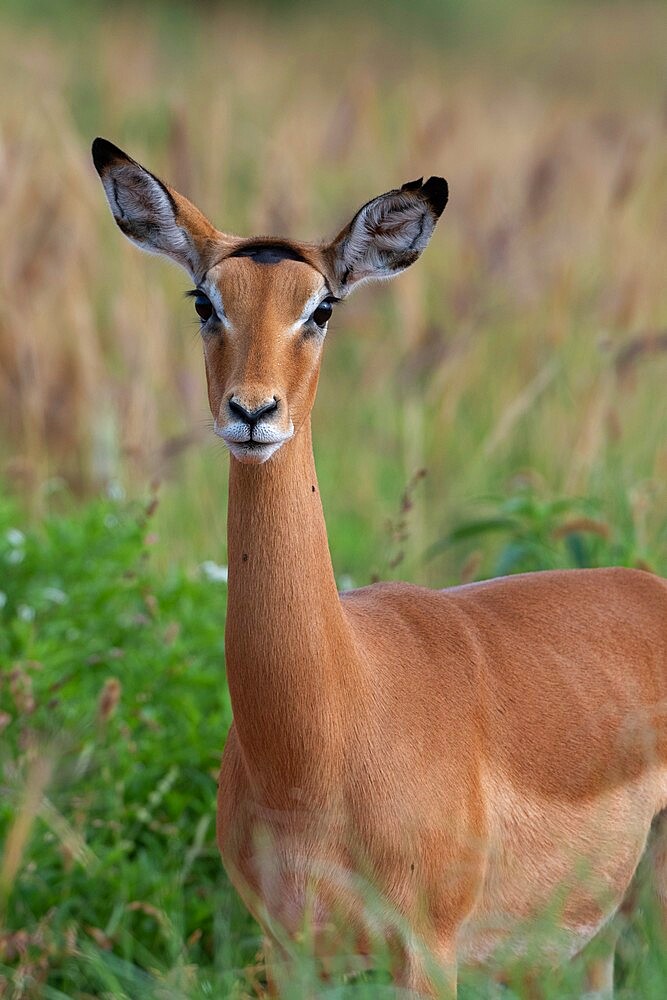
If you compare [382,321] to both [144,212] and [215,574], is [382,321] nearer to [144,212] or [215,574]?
[215,574]

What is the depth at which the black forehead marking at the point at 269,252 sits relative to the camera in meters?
3.14

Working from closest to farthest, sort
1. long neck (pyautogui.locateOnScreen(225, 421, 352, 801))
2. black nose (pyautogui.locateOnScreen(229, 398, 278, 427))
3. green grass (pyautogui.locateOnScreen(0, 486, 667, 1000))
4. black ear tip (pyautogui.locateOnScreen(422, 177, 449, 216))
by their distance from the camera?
black nose (pyautogui.locateOnScreen(229, 398, 278, 427)) < long neck (pyautogui.locateOnScreen(225, 421, 352, 801)) < black ear tip (pyautogui.locateOnScreen(422, 177, 449, 216)) < green grass (pyautogui.locateOnScreen(0, 486, 667, 1000))

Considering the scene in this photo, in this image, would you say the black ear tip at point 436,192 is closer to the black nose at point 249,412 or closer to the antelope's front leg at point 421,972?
the black nose at point 249,412

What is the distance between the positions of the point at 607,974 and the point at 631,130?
5.42 metres

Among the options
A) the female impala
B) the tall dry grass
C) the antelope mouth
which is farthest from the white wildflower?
the antelope mouth

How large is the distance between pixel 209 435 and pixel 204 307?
332 cm

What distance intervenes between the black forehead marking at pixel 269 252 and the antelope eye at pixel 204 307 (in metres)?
0.12

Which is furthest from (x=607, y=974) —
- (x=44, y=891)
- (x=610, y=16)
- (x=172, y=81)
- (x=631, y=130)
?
(x=610, y=16)

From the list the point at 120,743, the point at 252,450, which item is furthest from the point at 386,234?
the point at 120,743

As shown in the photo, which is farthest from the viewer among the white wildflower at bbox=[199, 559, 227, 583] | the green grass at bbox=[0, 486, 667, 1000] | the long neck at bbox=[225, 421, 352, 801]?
the white wildflower at bbox=[199, 559, 227, 583]

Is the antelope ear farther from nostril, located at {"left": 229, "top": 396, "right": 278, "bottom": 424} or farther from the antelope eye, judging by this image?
nostril, located at {"left": 229, "top": 396, "right": 278, "bottom": 424}

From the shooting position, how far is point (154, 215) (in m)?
3.41

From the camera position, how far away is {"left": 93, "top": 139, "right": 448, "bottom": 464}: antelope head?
2830mm

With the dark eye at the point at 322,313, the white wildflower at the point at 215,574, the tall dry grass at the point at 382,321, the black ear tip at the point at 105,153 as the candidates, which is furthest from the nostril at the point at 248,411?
the tall dry grass at the point at 382,321
